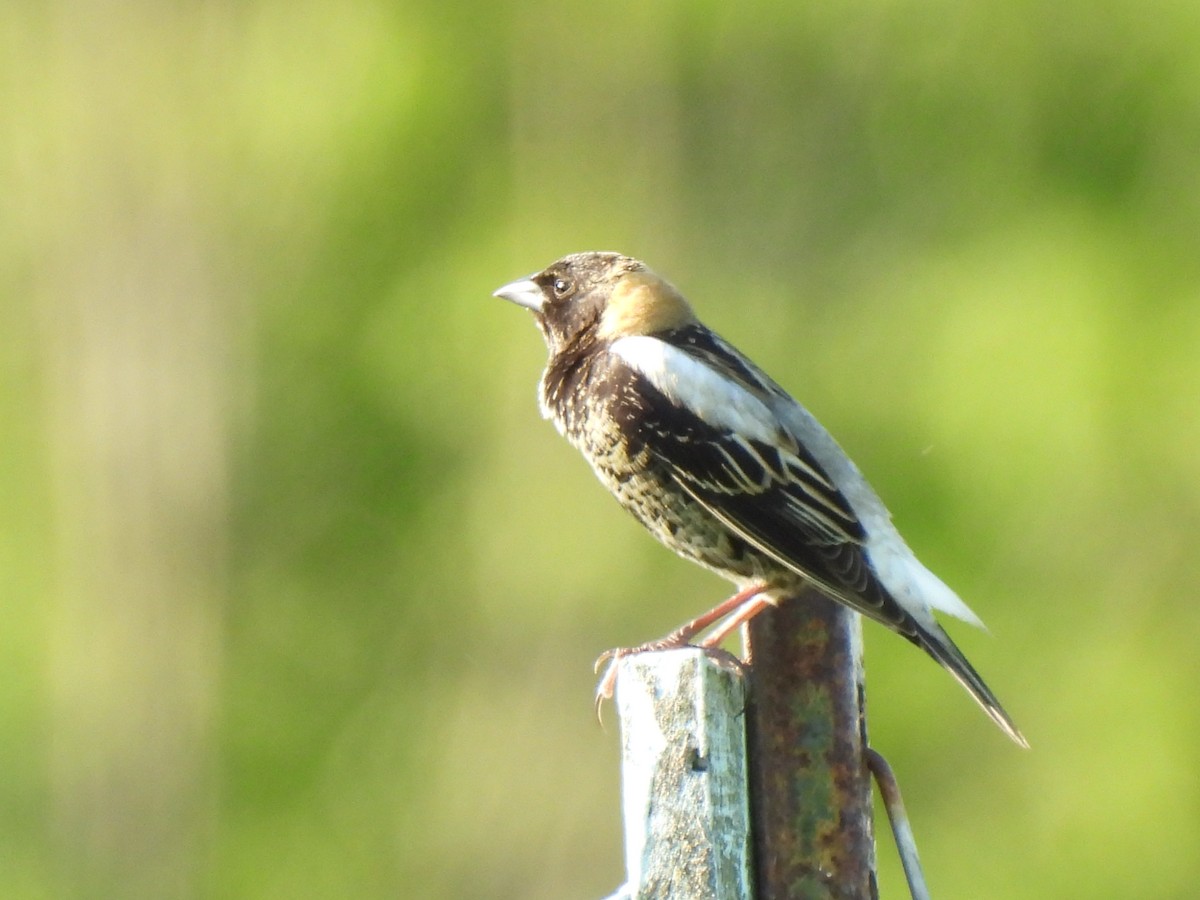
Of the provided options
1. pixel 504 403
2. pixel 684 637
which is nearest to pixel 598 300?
pixel 684 637

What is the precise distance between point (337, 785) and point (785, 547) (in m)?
9.74

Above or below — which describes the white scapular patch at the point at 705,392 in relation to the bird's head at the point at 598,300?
below

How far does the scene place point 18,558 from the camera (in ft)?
46.2

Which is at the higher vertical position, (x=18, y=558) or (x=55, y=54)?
(x=55, y=54)

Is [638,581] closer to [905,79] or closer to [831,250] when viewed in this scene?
[831,250]

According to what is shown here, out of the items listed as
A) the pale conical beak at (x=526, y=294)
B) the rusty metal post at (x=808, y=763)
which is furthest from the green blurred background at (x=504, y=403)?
the rusty metal post at (x=808, y=763)

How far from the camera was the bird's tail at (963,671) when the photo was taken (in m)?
3.42

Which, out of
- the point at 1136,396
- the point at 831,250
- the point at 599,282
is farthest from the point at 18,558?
the point at 599,282

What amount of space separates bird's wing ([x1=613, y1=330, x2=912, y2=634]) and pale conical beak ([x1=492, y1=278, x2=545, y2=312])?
0.77m

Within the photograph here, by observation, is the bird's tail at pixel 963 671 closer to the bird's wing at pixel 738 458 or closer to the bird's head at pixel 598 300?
the bird's wing at pixel 738 458

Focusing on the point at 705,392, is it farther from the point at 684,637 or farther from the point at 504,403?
the point at 504,403

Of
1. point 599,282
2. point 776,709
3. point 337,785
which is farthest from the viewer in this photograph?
point 337,785

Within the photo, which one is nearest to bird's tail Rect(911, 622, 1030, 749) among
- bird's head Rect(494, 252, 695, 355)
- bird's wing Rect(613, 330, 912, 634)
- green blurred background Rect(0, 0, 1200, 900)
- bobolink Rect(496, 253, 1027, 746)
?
bobolink Rect(496, 253, 1027, 746)

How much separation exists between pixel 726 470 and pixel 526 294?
1.11 metres
